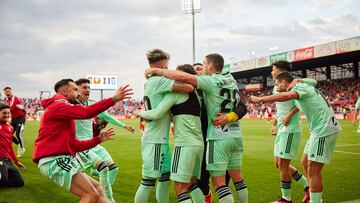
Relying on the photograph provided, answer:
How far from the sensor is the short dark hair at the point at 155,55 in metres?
5.00

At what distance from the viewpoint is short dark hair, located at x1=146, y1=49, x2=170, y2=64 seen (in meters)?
5.00

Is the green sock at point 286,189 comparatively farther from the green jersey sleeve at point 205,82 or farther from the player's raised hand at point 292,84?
the green jersey sleeve at point 205,82

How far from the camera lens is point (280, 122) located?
22.0ft

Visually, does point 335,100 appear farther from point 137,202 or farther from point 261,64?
point 137,202

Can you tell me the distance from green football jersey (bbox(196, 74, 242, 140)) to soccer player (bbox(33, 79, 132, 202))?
1110 millimetres

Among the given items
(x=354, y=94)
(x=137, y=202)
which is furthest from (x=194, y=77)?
(x=354, y=94)

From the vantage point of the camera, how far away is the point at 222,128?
198 inches

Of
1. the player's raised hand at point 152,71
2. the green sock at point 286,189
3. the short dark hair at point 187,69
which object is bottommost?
the green sock at point 286,189

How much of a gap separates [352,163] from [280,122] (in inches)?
199

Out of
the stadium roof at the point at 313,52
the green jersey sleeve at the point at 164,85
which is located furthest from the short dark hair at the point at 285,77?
the stadium roof at the point at 313,52

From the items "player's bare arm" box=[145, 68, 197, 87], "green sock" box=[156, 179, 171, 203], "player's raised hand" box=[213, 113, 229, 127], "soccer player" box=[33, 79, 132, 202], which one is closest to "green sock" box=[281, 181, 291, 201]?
"player's raised hand" box=[213, 113, 229, 127]

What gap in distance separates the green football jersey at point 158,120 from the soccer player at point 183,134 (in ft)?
0.48

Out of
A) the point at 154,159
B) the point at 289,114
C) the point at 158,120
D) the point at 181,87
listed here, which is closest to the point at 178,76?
the point at 181,87

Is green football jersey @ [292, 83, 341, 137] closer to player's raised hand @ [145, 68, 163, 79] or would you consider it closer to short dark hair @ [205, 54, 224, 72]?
short dark hair @ [205, 54, 224, 72]
